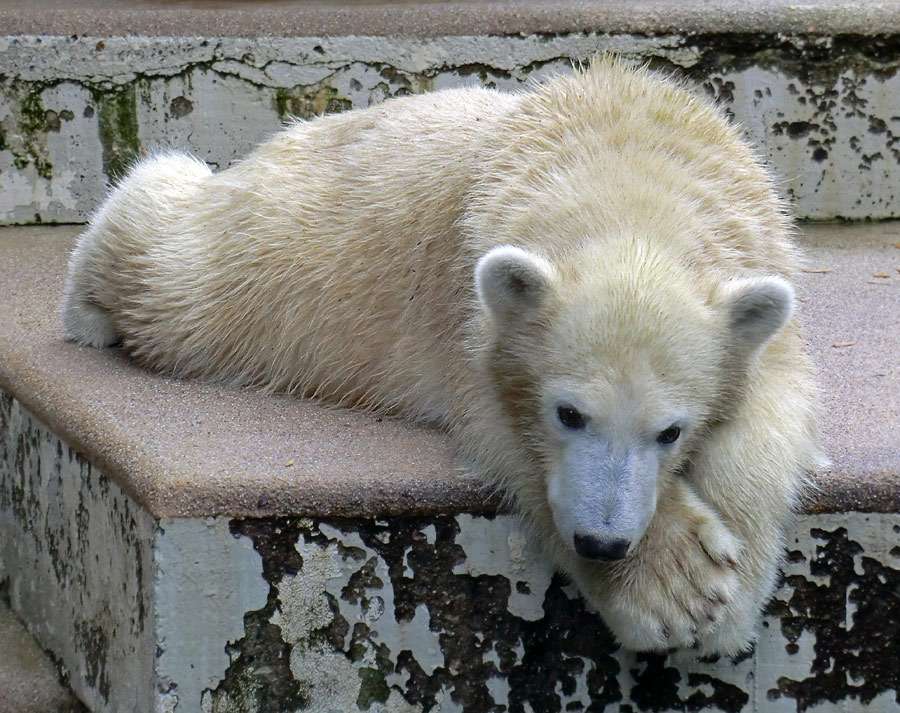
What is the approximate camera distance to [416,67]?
4117 millimetres

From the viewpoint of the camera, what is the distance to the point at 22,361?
296cm

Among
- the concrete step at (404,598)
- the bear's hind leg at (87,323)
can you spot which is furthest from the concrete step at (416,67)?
the concrete step at (404,598)

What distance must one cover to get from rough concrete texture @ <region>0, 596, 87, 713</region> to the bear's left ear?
1.61 meters

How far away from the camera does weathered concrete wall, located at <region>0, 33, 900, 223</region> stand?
161 inches

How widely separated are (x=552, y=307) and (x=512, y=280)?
3.2 inches

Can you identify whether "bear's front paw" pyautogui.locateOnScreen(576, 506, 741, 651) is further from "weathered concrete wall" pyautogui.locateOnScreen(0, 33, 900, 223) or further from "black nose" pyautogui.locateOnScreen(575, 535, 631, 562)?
"weathered concrete wall" pyautogui.locateOnScreen(0, 33, 900, 223)

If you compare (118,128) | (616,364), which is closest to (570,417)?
(616,364)

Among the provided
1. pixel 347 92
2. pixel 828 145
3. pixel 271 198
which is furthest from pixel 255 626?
pixel 828 145

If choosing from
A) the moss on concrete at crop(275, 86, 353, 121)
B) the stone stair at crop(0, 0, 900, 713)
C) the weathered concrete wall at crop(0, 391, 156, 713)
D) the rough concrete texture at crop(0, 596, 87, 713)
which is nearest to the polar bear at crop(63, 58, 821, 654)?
the stone stair at crop(0, 0, 900, 713)

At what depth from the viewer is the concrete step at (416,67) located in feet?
13.4

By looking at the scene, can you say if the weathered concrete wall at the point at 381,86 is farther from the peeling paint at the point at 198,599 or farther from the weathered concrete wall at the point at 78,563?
the peeling paint at the point at 198,599

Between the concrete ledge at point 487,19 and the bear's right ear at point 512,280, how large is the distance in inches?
87.3

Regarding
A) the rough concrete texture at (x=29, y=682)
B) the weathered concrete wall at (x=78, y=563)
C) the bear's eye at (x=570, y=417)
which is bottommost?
the rough concrete texture at (x=29, y=682)

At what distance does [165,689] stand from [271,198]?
1.24 meters
